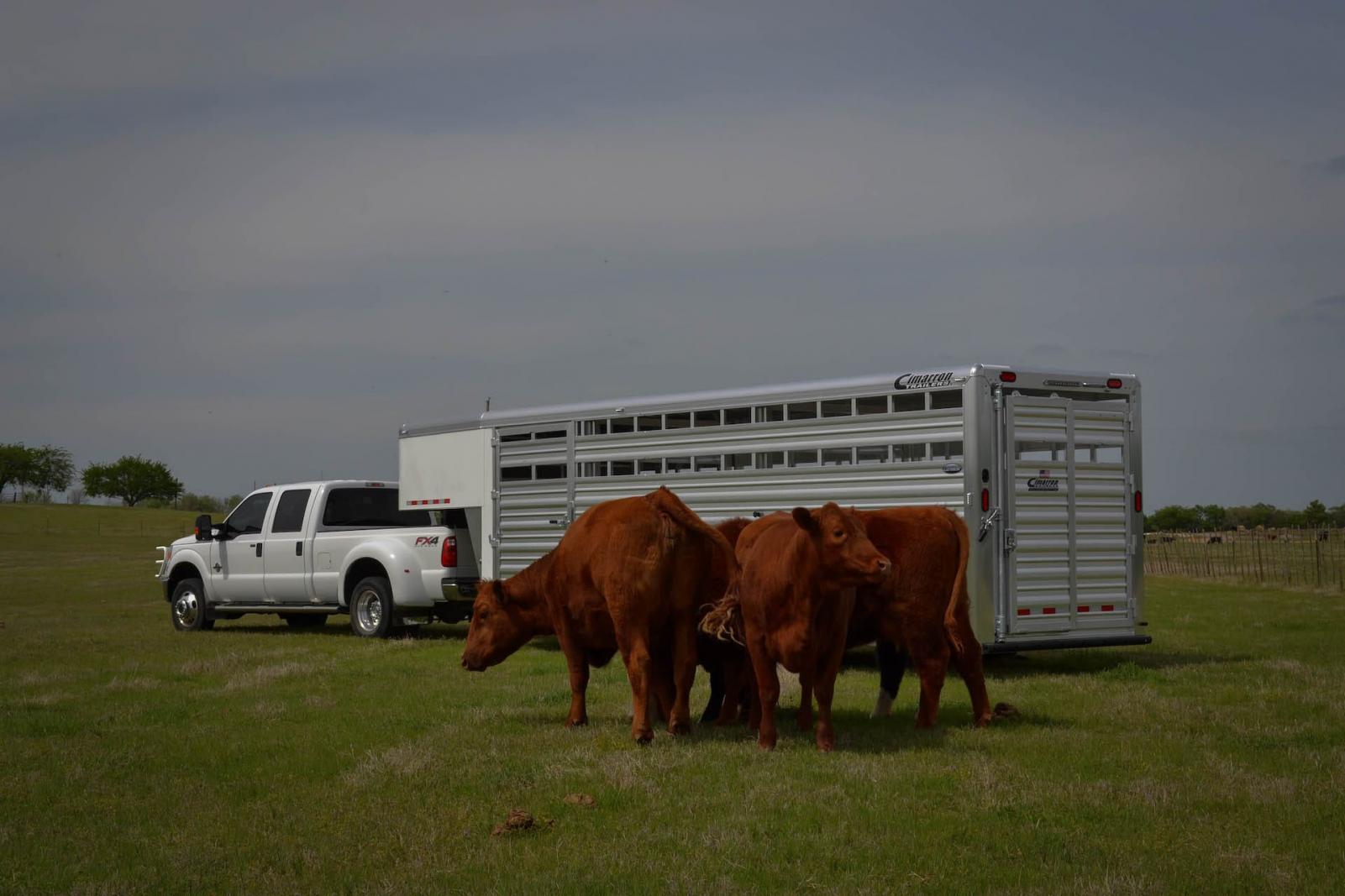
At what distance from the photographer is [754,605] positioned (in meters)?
8.71

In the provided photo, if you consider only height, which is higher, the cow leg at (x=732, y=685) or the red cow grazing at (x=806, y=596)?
the red cow grazing at (x=806, y=596)

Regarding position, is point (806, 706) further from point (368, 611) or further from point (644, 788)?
point (368, 611)

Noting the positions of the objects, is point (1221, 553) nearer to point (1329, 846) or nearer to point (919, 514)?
point (919, 514)

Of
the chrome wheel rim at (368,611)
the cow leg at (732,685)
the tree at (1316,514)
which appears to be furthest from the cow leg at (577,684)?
the tree at (1316,514)

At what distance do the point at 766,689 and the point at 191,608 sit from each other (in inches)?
570

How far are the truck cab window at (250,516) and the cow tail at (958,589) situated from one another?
42.5ft

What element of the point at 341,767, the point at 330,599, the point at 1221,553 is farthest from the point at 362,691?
the point at 1221,553

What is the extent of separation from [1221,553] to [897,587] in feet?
111

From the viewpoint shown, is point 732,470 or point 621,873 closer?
point 621,873

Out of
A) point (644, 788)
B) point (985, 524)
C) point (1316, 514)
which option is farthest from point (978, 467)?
point (1316, 514)

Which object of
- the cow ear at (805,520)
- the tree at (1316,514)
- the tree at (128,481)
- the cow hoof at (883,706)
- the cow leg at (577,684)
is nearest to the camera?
the cow ear at (805,520)

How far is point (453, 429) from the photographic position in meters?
18.0

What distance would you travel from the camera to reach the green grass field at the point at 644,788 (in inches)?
231

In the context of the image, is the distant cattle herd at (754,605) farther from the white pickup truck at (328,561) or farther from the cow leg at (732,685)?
the white pickup truck at (328,561)
